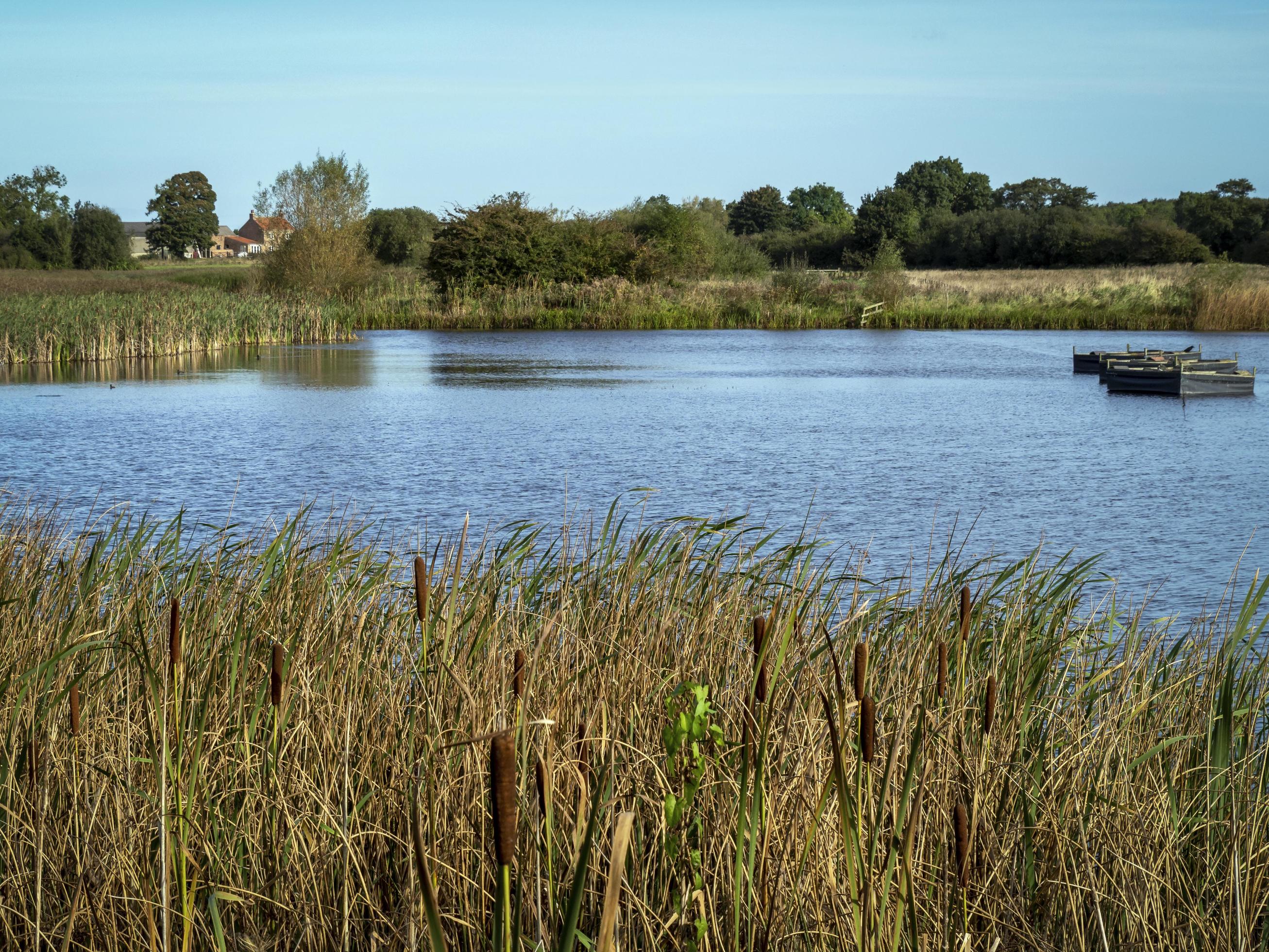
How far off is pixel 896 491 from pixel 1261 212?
2230 inches

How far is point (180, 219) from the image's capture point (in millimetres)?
95750

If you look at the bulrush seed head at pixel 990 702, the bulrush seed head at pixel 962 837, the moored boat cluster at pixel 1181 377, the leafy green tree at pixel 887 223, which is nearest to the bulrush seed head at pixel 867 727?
the bulrush seed head at pixel 962 837

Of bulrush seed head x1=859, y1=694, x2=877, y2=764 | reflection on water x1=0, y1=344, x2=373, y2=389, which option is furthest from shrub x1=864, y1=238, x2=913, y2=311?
bulrush seed head x1=859, y1=694, x2=877, y2=764

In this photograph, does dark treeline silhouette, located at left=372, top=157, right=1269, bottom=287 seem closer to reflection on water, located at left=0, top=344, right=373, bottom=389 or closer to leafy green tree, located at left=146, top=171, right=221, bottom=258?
reflection on water, located at left=0, top=344, right=373, bottom=389

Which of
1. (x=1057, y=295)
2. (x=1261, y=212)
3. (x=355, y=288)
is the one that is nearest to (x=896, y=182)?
(x=1261, y=212)

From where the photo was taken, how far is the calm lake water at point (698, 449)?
31.8ft

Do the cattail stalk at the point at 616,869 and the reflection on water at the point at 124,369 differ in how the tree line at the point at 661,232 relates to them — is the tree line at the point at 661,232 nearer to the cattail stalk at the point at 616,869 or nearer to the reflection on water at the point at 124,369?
the reflection on water at the point at 124,369

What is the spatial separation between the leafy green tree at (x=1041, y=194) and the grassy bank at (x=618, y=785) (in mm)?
81995

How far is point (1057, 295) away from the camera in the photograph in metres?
41.8

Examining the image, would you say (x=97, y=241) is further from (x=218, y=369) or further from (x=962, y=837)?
(x=962, y=837)

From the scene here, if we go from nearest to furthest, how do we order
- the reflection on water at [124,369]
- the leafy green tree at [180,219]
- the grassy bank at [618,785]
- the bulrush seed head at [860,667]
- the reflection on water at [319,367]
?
the bulrush seed head at [860,667], the grassy bank at [618,785], the reflection on water at [124,369], the reflection on water at [319,367], the leafy green tree at [180,219]

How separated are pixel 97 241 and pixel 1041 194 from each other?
61229 millimetres

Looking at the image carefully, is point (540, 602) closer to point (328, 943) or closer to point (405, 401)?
point (328, 943)

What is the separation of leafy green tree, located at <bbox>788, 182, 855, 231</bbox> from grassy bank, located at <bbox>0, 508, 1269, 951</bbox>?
3705 inches
